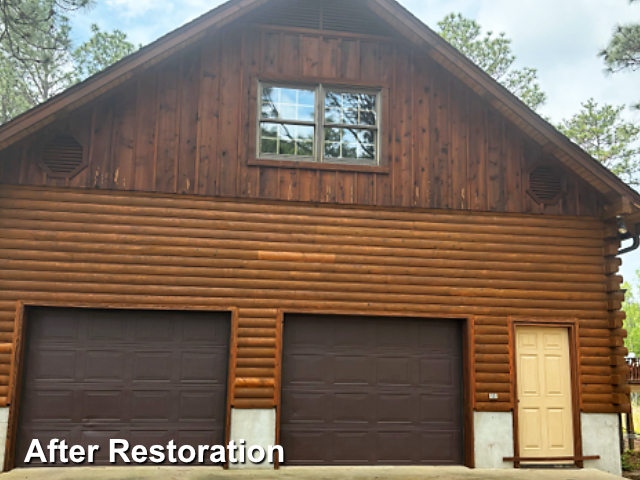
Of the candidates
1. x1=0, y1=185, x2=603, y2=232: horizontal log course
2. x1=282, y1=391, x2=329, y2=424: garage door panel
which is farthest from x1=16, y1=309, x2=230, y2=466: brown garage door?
x1=0, y1=185, x2=603, y2=232: horizontal log course

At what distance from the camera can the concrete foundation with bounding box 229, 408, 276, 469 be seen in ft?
29.3

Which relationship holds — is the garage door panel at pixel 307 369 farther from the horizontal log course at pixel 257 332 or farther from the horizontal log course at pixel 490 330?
the horizontal log course at pixel 490 330

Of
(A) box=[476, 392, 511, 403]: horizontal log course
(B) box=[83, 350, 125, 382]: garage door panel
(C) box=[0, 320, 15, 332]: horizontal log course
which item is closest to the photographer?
(C) box=[0, 320, 15, 332]: horizontal log course

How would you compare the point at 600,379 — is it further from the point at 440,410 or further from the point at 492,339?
the point at 440,410

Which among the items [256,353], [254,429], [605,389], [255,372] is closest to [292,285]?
[256,353]

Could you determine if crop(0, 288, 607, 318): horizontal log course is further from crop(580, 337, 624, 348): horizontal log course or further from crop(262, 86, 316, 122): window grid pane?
crop(262, 86, 316, 122): window grid pane

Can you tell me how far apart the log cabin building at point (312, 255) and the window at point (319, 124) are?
34mm

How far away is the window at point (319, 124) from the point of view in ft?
32.2

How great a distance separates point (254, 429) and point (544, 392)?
461 cm

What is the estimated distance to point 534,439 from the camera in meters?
9.63

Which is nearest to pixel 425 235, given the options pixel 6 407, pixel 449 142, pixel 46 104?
pixel 449 142

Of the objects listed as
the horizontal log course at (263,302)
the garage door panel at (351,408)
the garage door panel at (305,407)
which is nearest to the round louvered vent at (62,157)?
the horizontal log course at (263,302)

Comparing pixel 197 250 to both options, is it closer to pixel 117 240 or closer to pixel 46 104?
pixel 117 240

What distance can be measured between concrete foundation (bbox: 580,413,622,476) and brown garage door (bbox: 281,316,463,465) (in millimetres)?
1995
